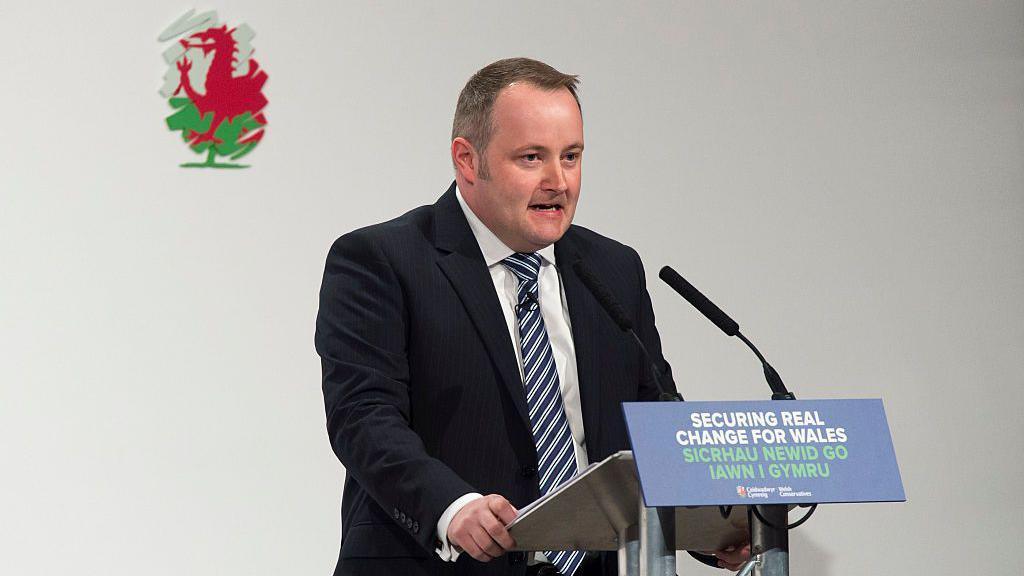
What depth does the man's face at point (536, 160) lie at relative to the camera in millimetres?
2209

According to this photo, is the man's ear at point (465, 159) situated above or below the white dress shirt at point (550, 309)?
above

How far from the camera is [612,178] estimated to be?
3.97 metres

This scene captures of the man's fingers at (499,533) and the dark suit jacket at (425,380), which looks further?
the dark suit jacket at (425,380)

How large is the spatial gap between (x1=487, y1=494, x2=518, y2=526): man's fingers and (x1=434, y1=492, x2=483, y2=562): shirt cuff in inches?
3.4

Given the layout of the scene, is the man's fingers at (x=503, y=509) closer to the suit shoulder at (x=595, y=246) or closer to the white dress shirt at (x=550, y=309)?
the white dress shirt at (x=550, y=309)

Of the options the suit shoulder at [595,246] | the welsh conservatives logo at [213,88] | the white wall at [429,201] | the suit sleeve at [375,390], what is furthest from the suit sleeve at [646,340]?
the welsh conservatives logo at [213,88]

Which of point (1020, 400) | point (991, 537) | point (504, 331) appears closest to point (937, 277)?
point (1020, 400)

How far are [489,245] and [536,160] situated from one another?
0.64 ft

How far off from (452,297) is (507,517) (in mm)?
574

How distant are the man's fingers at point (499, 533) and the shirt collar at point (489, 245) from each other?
668mm

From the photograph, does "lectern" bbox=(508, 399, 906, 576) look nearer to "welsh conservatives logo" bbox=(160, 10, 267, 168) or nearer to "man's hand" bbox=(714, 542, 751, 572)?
"man's hand" bbox=(714, 542, 751, 572)

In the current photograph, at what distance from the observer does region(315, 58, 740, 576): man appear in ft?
6.91

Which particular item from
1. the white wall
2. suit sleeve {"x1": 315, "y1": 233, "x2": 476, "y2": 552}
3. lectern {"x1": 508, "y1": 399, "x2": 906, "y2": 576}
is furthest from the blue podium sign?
the white wall

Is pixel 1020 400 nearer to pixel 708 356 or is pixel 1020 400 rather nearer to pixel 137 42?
pixel 708 356
